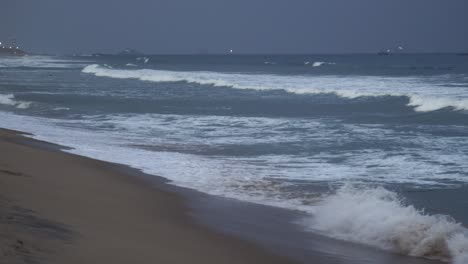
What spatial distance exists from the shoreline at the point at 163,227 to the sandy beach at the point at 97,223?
0.01 m

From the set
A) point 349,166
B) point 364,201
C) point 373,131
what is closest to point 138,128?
point 373,131

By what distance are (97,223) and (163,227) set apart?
0.83 meters

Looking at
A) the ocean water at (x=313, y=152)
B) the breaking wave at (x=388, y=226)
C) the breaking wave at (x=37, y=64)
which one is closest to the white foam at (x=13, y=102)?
the ocean water at (x=313, y=152)

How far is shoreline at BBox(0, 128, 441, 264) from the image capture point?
21.7ft

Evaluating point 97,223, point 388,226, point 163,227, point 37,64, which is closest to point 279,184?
point 388,226

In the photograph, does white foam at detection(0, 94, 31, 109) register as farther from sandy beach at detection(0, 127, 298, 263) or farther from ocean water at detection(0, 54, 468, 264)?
sandy beach at detection(0, 127, 298, 263)

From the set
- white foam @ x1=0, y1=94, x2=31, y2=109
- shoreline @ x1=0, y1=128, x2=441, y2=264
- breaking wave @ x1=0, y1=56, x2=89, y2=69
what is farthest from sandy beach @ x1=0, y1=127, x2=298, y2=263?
breaking wave @ x1=0, y1=56, x2=89, y2=69

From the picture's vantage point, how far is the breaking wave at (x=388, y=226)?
7.64 metres

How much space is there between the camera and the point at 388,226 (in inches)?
332

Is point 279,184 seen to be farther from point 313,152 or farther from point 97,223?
point 97,223

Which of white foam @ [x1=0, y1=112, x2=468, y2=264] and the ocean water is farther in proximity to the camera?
the ocean water

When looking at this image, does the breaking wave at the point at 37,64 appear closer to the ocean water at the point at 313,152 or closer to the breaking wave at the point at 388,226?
the ocean water at the point at 313,152

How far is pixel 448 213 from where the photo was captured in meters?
9.52

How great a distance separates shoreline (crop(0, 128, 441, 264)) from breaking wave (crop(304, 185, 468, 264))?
286mm
